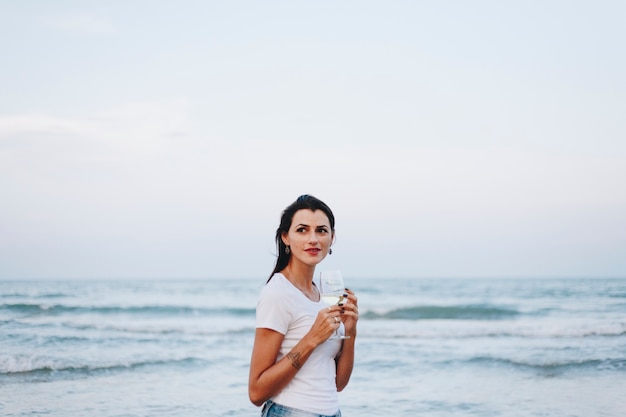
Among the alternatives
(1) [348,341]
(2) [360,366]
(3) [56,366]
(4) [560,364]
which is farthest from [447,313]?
(1) [348,341]

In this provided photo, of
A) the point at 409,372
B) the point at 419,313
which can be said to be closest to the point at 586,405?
the point at 409,372

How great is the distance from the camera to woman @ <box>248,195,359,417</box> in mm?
2799

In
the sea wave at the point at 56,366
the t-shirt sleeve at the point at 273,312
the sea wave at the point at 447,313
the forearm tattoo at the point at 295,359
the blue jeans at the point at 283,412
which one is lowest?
the sea wave at the point at 447,313

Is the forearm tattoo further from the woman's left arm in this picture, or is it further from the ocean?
the ocean

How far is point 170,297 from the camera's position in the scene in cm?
3058

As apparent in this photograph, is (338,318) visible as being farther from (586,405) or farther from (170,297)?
(170,297)

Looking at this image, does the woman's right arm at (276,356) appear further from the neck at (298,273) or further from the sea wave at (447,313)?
the sea wave at (447,313)

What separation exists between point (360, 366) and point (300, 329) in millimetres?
8668

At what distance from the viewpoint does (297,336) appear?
2889 mm

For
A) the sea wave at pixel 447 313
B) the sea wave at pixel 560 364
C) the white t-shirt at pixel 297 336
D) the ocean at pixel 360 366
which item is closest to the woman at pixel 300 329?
the white t-shirt at pixel 297 336

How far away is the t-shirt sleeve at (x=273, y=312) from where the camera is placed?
2.80m

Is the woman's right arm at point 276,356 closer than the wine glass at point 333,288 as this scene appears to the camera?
Yes

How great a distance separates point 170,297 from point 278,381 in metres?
28.5

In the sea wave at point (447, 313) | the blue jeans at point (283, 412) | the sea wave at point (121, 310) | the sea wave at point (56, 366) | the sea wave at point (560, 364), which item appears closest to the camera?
the blue jeans at point (283, 412)
